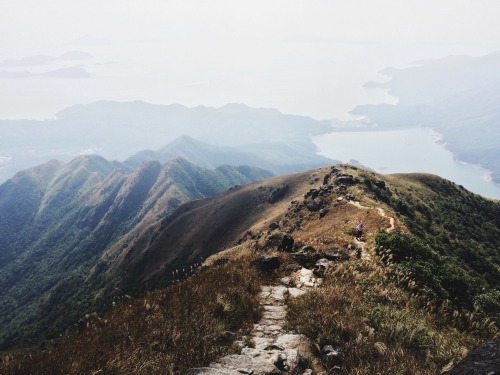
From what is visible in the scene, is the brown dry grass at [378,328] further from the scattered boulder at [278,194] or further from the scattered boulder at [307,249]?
the scattered boulder at [278,194]

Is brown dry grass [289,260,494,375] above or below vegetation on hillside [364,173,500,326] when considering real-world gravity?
above

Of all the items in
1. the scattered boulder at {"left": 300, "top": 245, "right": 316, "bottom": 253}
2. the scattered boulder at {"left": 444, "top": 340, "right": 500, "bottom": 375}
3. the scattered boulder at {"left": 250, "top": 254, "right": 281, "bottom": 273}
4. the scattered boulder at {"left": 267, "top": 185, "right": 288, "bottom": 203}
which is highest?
the scattered boulder at {"left": 444, "top": 340, "right": 500, "bottom": 375}

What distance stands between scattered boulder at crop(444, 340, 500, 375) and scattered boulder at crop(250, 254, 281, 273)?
9023 millimetres

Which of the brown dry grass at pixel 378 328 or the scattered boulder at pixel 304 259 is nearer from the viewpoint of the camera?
the brown dry grass at pixel 378 328

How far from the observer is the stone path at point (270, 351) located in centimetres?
721

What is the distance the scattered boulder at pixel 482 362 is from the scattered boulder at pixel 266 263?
902 centimetres

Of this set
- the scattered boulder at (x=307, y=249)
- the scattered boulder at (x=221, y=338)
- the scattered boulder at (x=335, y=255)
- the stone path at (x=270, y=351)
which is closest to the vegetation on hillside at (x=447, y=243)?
the scattered boulder at (x=335, y=255)

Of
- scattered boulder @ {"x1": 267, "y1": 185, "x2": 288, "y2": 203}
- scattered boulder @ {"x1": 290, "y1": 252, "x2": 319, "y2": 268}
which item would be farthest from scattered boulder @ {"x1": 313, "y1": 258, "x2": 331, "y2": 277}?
scattered boulder @ {"x1": 267, "y1": 185, "x2": 288, "y2": 203}

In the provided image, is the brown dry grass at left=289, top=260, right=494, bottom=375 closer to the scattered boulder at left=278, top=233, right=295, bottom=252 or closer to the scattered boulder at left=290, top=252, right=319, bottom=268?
the scattered boulder at left=290, top=252, right=319, bottom=268

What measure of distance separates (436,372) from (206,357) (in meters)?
4.67

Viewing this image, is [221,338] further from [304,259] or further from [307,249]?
[307,249]

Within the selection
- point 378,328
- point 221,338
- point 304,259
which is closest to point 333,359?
point 378,328

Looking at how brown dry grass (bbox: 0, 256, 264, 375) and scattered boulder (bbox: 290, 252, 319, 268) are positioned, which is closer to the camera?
brown dry grass (bbox: 0, 256, 264, 375)

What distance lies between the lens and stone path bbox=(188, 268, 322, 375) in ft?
23.7
